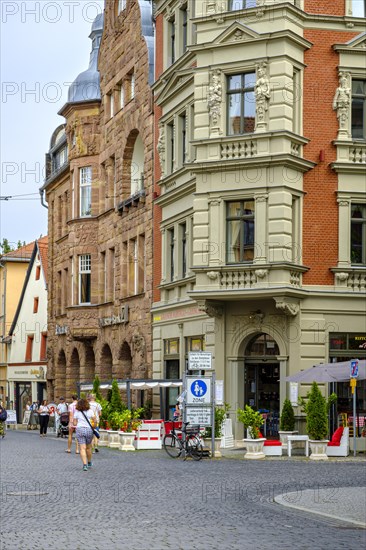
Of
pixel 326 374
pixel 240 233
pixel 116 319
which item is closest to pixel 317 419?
pixel 326 374

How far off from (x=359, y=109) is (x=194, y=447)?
13.0 metres

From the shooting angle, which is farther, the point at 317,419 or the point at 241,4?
the point at 241,4

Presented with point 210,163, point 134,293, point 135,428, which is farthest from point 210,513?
point 134,293

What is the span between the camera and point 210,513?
50.9ft

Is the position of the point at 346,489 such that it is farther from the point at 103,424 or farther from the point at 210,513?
the point at 103,424

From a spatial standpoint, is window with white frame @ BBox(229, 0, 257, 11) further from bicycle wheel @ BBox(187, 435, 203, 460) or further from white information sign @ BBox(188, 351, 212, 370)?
bicycle wheel @ BBox(187, 435, 203, 460)

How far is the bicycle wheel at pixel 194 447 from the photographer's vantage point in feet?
92.2

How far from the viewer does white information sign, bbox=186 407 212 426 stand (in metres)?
29.0

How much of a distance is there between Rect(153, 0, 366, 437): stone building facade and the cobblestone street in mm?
6851

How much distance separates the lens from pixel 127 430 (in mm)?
33094

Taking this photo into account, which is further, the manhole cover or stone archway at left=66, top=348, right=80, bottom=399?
stone archway at left=66, top=348, right=80, bottom=399

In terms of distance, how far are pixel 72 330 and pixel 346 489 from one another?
32.8 m

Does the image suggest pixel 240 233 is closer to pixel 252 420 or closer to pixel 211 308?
pixel 211 308

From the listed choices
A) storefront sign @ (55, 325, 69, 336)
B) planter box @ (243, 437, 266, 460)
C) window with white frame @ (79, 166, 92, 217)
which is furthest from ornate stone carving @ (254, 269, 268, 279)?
storefront sign @ (55, 325, 69, 336)
